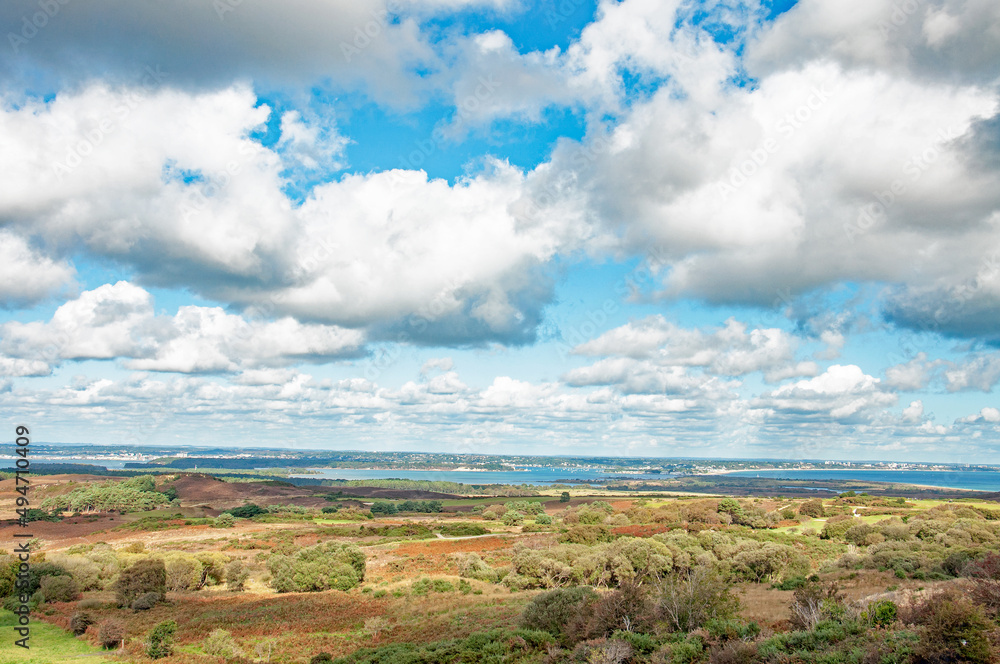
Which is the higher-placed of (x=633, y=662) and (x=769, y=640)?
(x=769, y=640)

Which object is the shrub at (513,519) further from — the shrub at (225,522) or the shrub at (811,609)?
the shrub at (811,609)

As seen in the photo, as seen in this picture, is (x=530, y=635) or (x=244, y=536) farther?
(x=244, y=536)

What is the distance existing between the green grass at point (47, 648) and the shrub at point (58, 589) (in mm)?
6132

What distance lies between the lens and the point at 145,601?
39.1m

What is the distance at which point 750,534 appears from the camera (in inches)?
2603

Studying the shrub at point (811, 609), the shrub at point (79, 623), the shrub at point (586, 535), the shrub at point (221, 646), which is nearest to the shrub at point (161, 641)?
the shrub at point (221, 646)

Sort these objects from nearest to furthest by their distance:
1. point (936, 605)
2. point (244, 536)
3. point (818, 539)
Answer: point (936, 605) < point (818, 539) < point (244, 536)

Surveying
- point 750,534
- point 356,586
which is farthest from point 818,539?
point 356,586

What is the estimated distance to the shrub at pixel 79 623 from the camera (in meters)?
32.2

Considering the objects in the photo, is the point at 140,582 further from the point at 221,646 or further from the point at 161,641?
the point at 221,646

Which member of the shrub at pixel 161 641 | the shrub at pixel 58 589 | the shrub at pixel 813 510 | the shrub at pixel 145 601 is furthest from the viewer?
the shrub at pixel 813 510

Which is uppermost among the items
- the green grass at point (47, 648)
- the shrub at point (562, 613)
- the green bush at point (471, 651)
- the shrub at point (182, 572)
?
the shrub at point (562, 613)

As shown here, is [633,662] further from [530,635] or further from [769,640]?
[530,635]

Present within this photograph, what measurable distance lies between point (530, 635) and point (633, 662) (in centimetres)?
665
